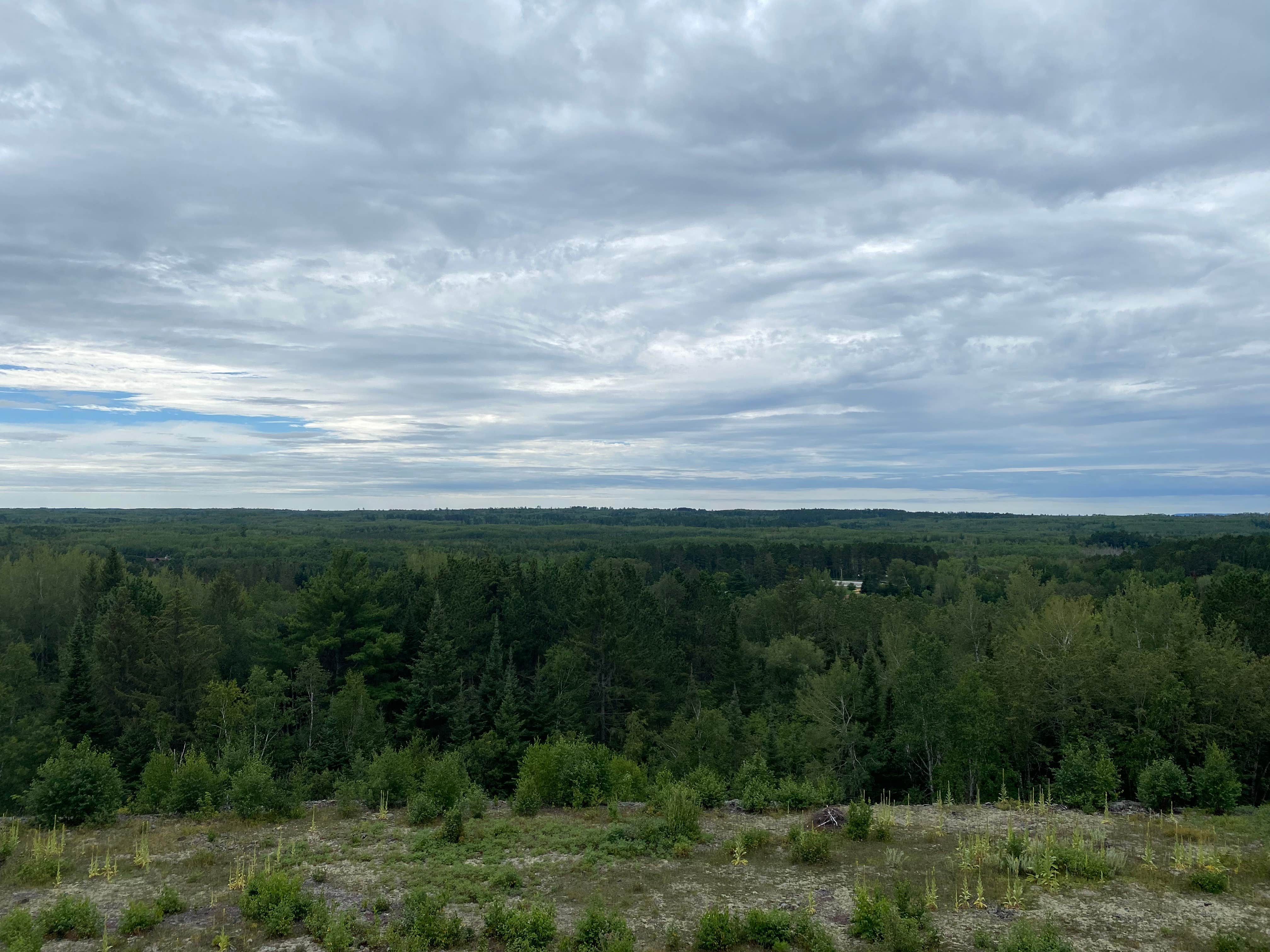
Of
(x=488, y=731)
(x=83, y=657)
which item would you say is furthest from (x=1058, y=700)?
(x=83, y=657)

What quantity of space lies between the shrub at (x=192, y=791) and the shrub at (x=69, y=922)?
287 inches

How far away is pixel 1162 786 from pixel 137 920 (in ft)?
75.4

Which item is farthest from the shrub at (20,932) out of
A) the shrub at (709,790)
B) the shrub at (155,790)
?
the shrub at (709,790)

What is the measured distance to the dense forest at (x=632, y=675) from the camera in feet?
85.5

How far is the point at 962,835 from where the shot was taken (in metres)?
16.3

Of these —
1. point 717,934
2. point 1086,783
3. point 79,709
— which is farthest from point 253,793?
point 79,709

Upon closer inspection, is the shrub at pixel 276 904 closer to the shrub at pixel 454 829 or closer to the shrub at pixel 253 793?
the shrub at pixel 454 829

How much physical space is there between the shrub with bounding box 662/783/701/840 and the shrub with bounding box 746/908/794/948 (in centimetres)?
461

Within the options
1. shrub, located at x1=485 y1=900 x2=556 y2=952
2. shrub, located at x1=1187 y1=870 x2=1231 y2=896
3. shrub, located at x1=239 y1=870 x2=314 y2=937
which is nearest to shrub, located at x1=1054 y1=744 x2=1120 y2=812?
shrub, located at x1=1187 y1=870 x2=1231 y2=896

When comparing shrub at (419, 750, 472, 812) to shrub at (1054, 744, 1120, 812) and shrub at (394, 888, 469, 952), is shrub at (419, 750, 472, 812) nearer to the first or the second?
shrub at (394, 888, 469, 952)

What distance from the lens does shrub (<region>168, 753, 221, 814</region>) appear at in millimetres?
19000

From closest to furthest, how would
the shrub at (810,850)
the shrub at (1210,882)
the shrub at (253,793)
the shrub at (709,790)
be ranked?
the shrub at (1210,882) < the shrub at (810,850) < the shrub at (253,793) < the shrub at (709,790)

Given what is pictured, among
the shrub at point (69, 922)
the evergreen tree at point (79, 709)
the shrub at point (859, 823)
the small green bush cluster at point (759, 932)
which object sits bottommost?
the evergreen tree at point (79, 709)

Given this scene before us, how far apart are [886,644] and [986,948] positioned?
144 feet
